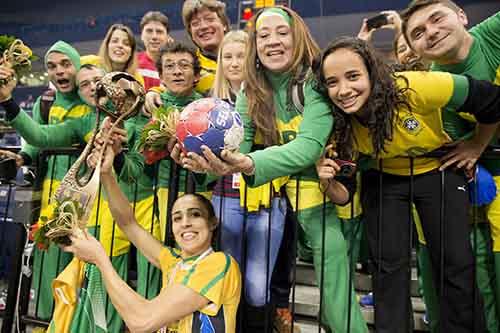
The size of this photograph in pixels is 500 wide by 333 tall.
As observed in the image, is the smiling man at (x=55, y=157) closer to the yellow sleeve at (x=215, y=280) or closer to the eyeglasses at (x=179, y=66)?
the eyeglasses at (x=179, y=66)

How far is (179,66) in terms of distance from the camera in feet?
8.27

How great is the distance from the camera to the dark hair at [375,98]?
181 centimetres

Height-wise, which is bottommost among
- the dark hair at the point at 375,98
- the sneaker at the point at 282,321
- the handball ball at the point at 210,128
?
the sneaker at the point at 282,321

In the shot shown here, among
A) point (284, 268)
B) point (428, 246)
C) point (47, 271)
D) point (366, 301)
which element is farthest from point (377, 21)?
point (47, 271)

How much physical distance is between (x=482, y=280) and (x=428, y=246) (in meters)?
0.41

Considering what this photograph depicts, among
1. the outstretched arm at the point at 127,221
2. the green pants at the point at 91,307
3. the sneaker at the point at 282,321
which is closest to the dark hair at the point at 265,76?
the outstretched arm at the point at 127,221

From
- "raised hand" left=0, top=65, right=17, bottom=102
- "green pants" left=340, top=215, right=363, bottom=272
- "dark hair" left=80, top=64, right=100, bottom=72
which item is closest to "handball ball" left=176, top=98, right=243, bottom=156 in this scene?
"green pants" left=340, top=215, right=363, bottom=272

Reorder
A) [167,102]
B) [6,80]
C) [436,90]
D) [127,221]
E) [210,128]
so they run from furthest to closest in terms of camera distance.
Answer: [167,102] → [6,80] → [127,221] → [436,90] → [210,128]

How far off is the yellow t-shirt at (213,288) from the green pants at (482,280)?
2.99 feet

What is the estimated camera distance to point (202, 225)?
2.03 m

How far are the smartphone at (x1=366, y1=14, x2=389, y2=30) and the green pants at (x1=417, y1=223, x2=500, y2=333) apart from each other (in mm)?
1468

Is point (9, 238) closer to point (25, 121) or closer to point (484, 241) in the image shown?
point (25, 121)

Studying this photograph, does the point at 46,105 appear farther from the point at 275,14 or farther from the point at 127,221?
the point at 275,14

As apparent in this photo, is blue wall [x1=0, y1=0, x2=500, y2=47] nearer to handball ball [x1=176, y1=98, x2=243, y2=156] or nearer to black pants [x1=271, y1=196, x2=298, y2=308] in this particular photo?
black pants [x1=271, y1=196, x2=298, y2=308]
